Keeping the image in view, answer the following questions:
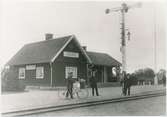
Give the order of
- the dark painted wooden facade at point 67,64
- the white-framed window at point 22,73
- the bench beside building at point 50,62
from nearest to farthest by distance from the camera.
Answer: the bench beside building at point 50,62 → the dark painted wooden facade at point 67,64 → the white-framed window at point 22,73

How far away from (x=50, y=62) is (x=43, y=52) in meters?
1.41

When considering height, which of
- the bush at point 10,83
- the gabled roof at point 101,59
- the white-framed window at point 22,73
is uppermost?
the gabled roof at point 101,59

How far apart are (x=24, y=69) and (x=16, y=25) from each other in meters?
11.9

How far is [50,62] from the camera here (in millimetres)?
22266

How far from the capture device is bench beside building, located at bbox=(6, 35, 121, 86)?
22953mm

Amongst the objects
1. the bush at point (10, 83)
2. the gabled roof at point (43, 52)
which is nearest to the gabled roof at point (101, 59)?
the gabled roof at point (43, 52)

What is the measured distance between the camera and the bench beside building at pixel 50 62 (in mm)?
22953

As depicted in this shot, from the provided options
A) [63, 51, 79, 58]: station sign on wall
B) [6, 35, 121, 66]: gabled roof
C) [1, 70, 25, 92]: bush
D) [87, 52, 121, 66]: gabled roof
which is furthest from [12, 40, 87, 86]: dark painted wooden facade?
[87, 52, 121, 66]: gabled roof

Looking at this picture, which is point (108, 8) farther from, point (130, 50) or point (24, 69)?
point (24, 69)

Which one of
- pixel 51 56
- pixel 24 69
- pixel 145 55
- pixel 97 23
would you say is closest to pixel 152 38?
pixel 145 55

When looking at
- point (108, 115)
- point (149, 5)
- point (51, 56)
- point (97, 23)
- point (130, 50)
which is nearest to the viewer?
point (108, 115)

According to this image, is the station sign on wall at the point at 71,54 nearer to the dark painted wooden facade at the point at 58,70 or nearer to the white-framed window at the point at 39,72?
the dark painted wooden facade at the point at 58,70

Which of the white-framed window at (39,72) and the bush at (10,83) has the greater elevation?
the white-framed window at (39,72)

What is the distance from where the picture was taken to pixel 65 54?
923 inches
